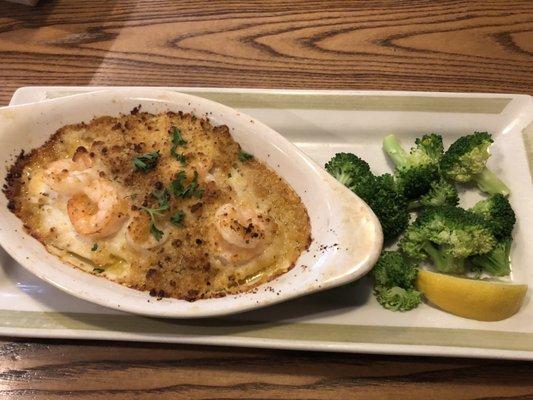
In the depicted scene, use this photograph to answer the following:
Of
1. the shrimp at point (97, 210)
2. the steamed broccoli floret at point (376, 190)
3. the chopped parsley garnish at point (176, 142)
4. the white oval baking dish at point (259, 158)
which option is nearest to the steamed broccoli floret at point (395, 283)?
the steamed broccoli floret at point (376, 190)

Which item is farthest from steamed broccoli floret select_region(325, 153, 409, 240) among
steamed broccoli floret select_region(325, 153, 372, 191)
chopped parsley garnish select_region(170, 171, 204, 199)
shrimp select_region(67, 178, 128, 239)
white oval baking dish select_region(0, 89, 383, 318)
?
shrimp select_region(67, 178, 128, 239)

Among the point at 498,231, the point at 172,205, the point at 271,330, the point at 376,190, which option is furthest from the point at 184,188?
the point at 498,231

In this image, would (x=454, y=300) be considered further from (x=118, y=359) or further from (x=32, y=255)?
(x=32, y=255)

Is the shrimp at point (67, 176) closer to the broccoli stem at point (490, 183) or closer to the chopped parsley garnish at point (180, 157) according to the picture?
the chopped parsley garnish at point (180, 157)

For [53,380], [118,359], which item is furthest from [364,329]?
[53,380]

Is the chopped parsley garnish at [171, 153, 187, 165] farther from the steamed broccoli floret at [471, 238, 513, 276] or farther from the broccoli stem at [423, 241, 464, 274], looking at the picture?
the steamed broccoli floret at [471, 238, 513, 276]

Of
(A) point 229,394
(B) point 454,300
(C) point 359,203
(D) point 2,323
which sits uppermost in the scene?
(C) point 359,203

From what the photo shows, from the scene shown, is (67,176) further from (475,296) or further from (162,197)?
(475,296)
